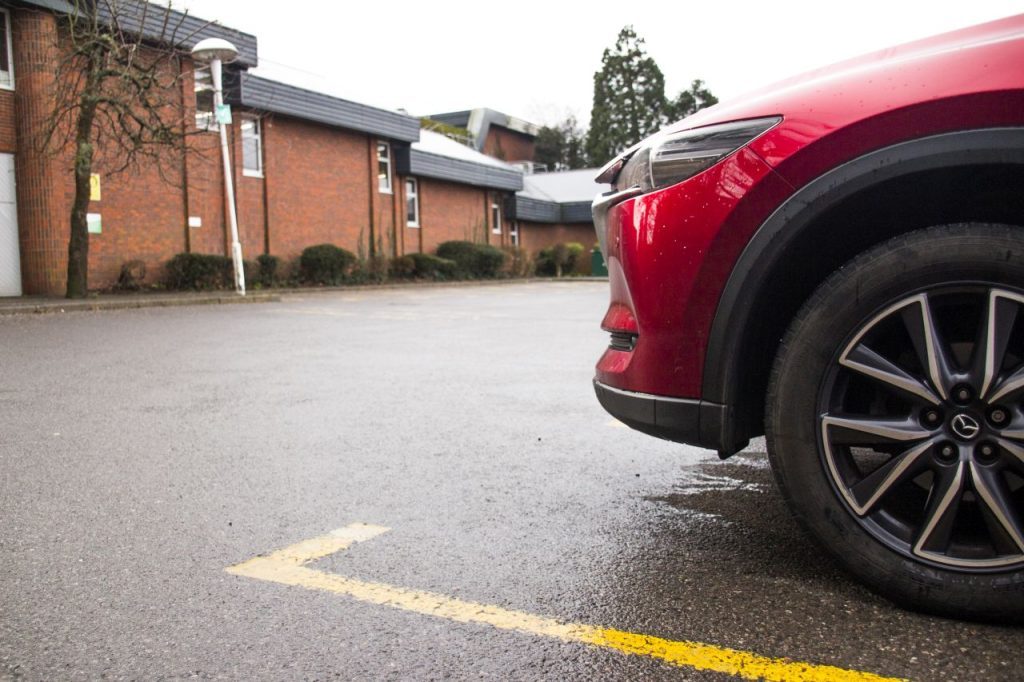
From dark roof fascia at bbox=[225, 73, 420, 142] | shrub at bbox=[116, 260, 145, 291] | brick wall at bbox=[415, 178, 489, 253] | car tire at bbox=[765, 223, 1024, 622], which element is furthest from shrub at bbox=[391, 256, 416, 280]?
car tire at bbox=[765, 223, 1024, 622]

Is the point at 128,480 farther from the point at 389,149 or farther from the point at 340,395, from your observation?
the point at 389,149

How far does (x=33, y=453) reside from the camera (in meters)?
4.21

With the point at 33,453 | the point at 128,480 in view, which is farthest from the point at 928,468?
the point at 33,453

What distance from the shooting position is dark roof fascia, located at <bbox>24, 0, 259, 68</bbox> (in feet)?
57.0

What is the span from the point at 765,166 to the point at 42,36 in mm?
19254

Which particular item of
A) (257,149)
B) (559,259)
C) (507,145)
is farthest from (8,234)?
(507,145)

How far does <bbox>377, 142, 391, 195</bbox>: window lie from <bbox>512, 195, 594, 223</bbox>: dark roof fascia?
1068 cm

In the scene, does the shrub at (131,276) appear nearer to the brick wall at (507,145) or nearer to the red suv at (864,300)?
the red suv at (864,300)

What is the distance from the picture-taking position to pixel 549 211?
4353 cm

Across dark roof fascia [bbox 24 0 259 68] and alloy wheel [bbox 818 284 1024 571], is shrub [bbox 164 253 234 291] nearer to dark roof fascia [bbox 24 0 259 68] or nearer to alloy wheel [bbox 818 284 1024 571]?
dark roof fascia [bbox 24 0 259 68]

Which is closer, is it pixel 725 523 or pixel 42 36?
pixel 725 523

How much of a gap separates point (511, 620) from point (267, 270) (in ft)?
72.0

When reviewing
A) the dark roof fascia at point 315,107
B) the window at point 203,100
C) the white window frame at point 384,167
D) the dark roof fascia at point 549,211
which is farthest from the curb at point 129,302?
the dark roof fascia at point 549,211

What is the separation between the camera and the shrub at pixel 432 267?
29334mm
